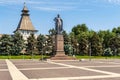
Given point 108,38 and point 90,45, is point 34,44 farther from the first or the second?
point 108,38

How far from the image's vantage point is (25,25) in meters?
96.3

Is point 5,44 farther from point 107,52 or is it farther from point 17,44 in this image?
point 107,52

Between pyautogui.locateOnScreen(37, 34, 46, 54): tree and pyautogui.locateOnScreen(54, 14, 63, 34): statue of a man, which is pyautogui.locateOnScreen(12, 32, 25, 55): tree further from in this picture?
pyautogui.locateOnScreen(54, 14, 63, 34): statue of a man

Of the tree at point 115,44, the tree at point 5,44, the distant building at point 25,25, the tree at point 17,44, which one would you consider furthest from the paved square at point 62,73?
the distant building at point 25,25

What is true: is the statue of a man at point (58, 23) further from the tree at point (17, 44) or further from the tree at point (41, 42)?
the tree at point (41, 42)

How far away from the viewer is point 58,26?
46.0 metres

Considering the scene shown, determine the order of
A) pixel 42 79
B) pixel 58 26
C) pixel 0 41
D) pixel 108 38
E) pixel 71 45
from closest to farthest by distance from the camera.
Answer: pixel 42 79, pixel 58 26, pixel 0 41, pixel 71 45, pixel 108 38

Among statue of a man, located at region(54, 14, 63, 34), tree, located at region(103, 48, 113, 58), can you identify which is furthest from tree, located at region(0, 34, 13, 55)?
statue of a man, located at region(54, 14, 63, 34)

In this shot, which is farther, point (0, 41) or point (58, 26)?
point (0, 41)

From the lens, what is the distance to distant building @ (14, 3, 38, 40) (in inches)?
3765

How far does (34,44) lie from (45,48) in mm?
3583

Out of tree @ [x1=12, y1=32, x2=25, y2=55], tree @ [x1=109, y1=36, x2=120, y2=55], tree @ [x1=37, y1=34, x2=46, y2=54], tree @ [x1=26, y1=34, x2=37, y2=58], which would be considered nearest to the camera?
tree @ [x1=12, y1=32, x2=25, y2=55]

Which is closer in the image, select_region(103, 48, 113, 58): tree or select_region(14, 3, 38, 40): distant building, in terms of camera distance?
select_region(103, 48, 113, 58): tree

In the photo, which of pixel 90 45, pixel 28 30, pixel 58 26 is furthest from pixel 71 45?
pixel 58 26
